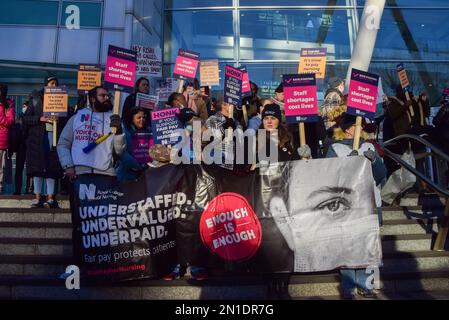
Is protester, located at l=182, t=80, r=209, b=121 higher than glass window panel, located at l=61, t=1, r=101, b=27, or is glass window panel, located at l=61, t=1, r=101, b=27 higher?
glass window panel, located at l=61, t=1, r=101, b=27

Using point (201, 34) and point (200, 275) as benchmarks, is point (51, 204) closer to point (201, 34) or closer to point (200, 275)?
point (200, 275)

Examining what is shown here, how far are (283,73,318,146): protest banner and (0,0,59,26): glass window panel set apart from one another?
9.35 m

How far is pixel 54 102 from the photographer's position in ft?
24.5

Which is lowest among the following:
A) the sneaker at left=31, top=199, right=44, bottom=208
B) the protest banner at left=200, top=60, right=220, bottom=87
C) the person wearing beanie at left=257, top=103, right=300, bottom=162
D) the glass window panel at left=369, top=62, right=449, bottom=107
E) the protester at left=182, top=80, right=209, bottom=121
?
the sneaker at left=31, top=199, right=44, bottom=208

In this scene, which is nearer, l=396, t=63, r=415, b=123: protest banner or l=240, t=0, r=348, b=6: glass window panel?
l=396, t=63, r=415, b=123: protest banner

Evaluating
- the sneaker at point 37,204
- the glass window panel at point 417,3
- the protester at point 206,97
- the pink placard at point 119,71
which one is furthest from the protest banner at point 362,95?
the glass window panel at point 417,3

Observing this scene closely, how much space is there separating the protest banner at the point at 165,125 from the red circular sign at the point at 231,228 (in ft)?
3.96

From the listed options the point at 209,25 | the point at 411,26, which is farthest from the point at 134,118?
the point at 411,26

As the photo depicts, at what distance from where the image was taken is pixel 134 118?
6.84m

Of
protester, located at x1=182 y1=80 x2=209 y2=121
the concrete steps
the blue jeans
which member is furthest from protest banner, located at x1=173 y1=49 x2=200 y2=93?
the blue jeans

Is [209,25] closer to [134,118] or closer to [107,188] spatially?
[134,118]

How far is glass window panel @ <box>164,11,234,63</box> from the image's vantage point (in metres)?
14.1

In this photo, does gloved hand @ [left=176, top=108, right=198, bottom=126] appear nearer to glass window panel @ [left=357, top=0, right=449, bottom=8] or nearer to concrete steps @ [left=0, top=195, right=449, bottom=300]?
concrete steps @ [left=0, top=195, right=449, bottom=300]

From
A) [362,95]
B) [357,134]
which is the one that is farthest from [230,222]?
[362,95]
